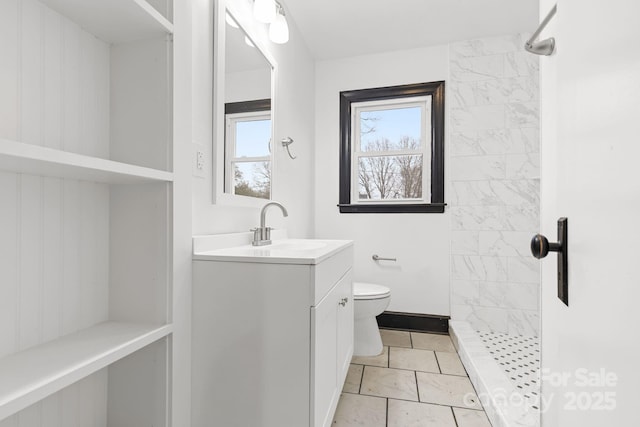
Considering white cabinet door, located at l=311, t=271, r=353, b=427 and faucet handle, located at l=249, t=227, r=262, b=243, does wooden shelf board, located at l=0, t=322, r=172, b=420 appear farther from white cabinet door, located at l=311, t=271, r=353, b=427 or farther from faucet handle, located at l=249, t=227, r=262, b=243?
faucet handle, located at l=249, t=227, r=262, b=243

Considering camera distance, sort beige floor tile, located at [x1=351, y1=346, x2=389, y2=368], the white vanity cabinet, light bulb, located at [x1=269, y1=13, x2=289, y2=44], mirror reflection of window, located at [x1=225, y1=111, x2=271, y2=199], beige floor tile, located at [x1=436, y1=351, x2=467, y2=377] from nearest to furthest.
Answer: the white vanity cabinet, mirror reflection of window, located at [x1=225, y1=111, x2=271, y2=199], light bulb, located at [x1=269, y1=13, x2=289, y2=44], beige floor tile, located at [x1=436, y1=351, x2=467, y2=377], beige floor tile, located at [x1=351, y1=346, x2=389, y2=368]

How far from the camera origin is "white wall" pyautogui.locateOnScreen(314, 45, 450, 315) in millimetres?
2703

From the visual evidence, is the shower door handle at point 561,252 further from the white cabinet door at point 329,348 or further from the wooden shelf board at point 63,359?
the wooden shelf board at point 63,359

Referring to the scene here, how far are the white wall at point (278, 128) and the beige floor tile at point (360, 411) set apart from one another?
3.48 feet

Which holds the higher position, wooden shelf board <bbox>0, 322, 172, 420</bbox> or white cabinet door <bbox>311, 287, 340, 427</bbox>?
wooden shelf board <bbox>0, 322, 172, 420</bbox>

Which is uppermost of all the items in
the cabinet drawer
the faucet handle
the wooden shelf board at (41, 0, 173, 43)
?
the wooden shelf board at (41, 0, 173, 43)

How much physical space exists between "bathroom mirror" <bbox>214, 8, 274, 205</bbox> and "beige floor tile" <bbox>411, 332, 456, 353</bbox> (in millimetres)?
1658

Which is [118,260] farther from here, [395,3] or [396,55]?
[396,55]

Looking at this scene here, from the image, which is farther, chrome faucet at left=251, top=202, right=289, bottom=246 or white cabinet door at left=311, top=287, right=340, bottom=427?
chrome faucet at left=251, top=202, right=289, bottom=246

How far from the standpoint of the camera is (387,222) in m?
2.80

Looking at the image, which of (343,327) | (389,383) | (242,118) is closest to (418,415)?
(389,383)

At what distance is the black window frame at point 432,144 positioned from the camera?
8.84ft

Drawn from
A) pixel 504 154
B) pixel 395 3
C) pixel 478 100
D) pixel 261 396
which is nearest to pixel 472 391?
pixel 261 396

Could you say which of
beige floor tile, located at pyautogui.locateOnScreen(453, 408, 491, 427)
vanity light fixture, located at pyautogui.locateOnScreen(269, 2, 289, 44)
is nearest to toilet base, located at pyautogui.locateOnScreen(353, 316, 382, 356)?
beige floor tile, located at pyautogui.locateOnScreen(453, 408, 491, 427)
